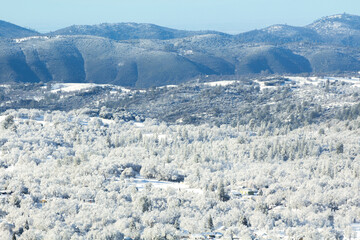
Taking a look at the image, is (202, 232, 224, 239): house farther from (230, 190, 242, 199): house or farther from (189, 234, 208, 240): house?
(230, 190, 242, 199): house

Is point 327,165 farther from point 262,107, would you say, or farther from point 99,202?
point 262,107

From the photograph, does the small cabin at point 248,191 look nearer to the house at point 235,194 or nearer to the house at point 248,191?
the house at point 248,191

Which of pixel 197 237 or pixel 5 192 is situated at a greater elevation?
pixel 5 192

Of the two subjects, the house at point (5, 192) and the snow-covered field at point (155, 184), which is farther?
the snow-covered field at point (155, 184)

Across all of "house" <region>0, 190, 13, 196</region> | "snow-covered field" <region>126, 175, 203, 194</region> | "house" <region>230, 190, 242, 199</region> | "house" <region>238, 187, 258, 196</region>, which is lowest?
"snow-covered field" <region>126, 175, 203, 194</region>

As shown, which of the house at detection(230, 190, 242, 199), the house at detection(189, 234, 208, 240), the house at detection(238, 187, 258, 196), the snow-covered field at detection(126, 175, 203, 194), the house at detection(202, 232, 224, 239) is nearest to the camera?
the house at detection(189, 234, 208, 240)

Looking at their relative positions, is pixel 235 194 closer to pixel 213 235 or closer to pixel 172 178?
pixel 172 178

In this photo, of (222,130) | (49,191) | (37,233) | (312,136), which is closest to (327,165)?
(312,136)

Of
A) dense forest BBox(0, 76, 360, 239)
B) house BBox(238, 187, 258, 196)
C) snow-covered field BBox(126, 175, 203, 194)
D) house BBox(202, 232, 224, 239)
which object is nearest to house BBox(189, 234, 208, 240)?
dense forest BBox(0, 76, 360, 239)

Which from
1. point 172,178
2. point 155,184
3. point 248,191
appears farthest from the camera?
point 172,178

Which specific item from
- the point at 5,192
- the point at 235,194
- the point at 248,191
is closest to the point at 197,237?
the point at 235,194

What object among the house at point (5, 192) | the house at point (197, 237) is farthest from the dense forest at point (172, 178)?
the house at point (197, 237)

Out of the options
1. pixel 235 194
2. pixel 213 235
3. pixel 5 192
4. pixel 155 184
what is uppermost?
pixel 5 192
